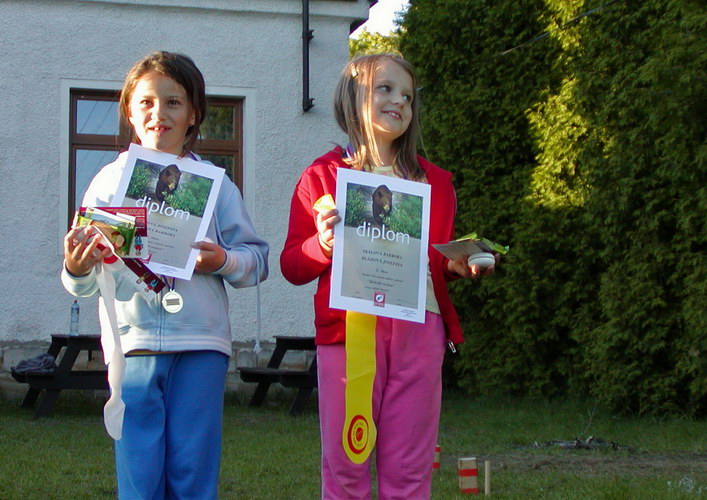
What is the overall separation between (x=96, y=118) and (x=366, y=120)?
6479 mm

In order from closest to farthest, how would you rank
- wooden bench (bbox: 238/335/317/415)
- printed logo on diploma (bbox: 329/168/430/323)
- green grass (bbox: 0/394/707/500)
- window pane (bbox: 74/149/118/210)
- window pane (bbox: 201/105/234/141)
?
1. printed logo on diploma (bbox: 329/168/430/323)
2. green grass (bbox: 0/394/707/500)
3. wooden bench (bbox: 238/335/317/415)
4. window pane (bbox: 74/149/118/210)
5. window pane (bbox: 201/105/234/141)

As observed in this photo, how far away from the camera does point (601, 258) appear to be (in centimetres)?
785

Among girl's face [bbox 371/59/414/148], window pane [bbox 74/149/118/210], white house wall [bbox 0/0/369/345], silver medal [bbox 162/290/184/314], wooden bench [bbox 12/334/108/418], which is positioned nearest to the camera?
silver medal [bbox 162/290/184/314]

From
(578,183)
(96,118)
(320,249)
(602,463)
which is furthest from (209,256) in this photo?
(96,118)

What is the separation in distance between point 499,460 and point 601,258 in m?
2.77

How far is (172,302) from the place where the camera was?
260cm

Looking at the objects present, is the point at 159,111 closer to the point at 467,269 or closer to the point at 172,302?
the point at 172,302

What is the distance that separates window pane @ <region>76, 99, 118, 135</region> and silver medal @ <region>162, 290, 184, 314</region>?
6.55 meters

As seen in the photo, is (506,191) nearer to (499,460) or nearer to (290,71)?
(290,71)

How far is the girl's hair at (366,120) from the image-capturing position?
291 cm

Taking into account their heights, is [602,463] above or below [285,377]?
below

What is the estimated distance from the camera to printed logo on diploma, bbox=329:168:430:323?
2.69 meters

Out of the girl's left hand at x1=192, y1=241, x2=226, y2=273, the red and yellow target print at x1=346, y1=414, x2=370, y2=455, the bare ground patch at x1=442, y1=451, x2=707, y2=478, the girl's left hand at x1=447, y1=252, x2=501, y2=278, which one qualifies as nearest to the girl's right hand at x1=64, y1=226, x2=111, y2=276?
the girl's left hand at x1=192, y1=241, x2=226, y2=273

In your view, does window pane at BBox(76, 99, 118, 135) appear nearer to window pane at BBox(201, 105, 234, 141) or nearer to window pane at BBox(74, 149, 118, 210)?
window pane at BBox(74, 149, 118, 210)
